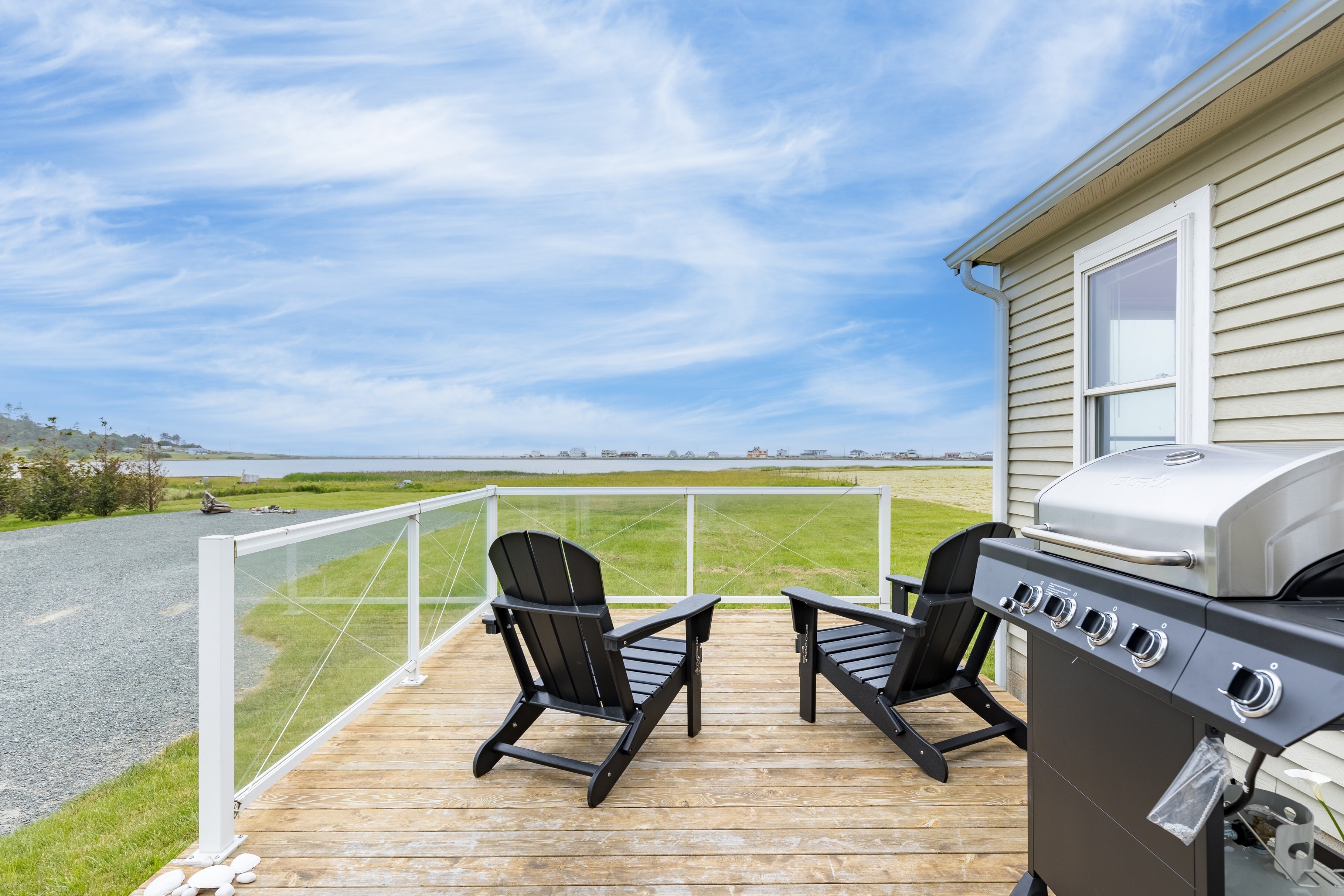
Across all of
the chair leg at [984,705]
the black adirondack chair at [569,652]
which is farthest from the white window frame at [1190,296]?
the black adirondack chair at [569,652]

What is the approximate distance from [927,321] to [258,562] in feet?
83.4

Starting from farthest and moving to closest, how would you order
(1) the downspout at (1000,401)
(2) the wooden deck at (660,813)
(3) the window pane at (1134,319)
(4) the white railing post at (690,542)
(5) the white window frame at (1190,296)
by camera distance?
(4) the white railing post at (690,542), (1) the downspout at (1000,401), (3) the window pane at (1134,319), (5) the white window frame at (1190,296), (2) the wooden deck at (660,813)

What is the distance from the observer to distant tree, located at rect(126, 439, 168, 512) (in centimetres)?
1444

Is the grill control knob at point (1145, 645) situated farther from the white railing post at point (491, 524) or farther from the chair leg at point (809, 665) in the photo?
the white railing post at point (491, 524)

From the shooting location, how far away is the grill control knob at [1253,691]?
75cm

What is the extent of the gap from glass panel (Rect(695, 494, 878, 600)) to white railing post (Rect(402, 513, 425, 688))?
248cm

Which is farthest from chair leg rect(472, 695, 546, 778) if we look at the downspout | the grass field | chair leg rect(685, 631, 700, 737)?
the downspout

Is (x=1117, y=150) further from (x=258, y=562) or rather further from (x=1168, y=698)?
(x=258, y=562)

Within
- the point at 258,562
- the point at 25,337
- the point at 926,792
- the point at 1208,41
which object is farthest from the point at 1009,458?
the point at 25,337

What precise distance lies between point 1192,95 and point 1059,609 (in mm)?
2091

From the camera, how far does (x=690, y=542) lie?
17.4ft

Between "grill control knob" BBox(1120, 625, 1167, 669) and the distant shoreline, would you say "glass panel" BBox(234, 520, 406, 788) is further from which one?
the distant shoreline

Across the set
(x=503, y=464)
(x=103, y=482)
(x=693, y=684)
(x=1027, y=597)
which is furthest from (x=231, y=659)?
(x=103, y=482)

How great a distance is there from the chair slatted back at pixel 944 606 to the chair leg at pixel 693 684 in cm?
86
